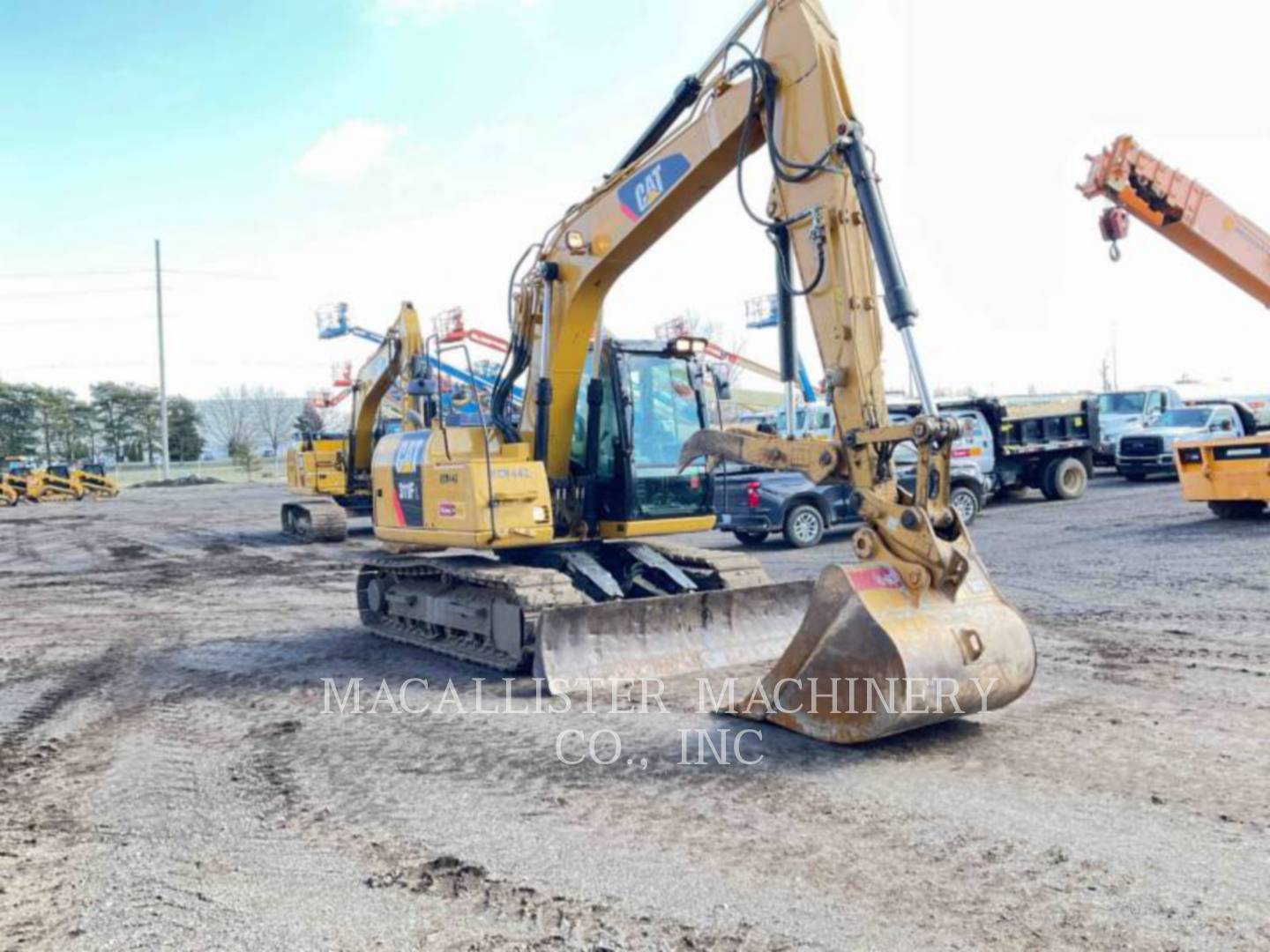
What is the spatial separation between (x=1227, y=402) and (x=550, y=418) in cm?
2211

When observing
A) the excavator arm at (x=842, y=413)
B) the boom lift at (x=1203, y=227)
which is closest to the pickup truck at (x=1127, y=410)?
the boom lift at (x=1203, y=227)

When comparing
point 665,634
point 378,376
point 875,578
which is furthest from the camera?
point 378,376

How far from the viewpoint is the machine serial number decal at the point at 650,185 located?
285 inches

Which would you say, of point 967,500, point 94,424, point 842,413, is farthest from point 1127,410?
point 94,424

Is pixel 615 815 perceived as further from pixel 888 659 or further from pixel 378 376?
pixel 378 376

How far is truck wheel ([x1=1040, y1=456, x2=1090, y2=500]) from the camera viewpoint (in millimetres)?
21625

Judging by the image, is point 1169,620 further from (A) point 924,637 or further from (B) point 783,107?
(B) point 783,107

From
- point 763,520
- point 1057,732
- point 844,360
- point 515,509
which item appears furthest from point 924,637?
point 763,520

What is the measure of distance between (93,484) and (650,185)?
41905mm

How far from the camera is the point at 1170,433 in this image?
2358 cm

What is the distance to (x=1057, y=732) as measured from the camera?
5840 mm

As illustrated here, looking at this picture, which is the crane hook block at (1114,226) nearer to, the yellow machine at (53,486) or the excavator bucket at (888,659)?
the excavator bucket at (888,659)

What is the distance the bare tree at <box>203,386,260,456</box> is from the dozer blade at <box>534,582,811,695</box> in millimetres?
76068

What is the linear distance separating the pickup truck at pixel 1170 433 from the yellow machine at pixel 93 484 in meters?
38.0
